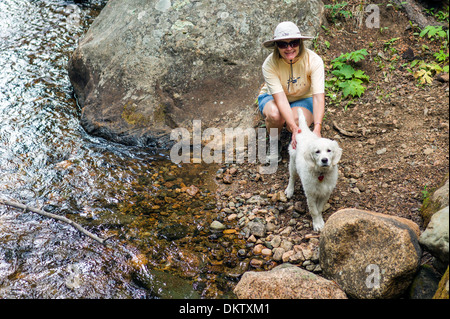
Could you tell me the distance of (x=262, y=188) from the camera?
16.5 ft

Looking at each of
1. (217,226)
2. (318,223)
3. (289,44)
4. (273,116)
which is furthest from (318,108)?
(217,226)

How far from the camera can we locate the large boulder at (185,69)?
6.11 m

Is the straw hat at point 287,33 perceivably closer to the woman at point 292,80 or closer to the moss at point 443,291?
the woman at point 292,80

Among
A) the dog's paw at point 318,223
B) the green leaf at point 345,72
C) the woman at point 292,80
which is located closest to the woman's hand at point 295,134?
the woman at point 292,80

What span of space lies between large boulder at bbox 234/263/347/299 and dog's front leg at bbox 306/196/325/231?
85 centimetres

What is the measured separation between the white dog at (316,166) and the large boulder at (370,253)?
19.8 inches

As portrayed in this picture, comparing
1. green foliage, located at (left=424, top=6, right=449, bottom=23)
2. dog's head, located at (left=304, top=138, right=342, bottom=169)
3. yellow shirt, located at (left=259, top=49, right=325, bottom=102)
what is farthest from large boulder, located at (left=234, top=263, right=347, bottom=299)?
green foliage, located at (left=424, top=6, right=449, bottom=23)

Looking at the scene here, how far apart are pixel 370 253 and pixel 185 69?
4.37 m

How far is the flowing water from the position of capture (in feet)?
12.0

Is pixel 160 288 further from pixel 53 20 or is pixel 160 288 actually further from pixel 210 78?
pixel 53 20

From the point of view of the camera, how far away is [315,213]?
414 centimetres

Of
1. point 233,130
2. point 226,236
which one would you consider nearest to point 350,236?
point 226,236

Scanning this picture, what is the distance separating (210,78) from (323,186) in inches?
124

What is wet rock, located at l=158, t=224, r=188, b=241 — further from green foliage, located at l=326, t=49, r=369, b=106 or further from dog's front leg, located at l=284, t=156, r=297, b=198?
green foliage, located at l=326, t=49, r=369, b=106
